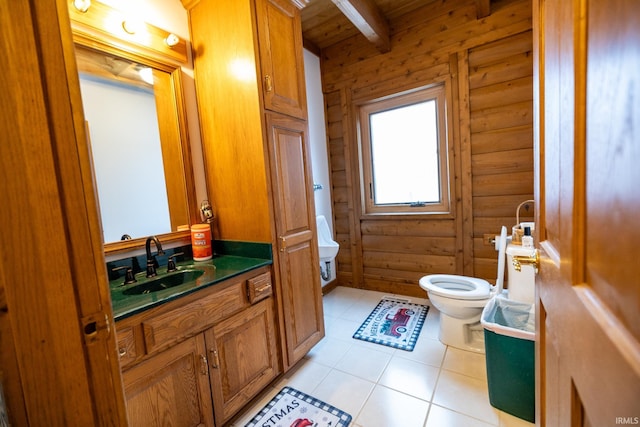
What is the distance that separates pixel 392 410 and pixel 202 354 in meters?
1.04

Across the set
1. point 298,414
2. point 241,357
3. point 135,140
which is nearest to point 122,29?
point 135,140

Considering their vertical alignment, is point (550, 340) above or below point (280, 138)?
below

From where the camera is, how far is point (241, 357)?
1366 millimetres

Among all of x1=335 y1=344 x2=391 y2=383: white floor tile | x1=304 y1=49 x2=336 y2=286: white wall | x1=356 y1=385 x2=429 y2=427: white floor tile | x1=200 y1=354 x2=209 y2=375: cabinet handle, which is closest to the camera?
x1=200 y1=354 x2=209 y2=375: cabinet handle

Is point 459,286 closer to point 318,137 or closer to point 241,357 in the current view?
point 241,357

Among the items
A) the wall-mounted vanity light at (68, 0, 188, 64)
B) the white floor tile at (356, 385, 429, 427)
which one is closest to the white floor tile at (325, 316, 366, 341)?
the white floor tile at (356, 385, 429, 427)

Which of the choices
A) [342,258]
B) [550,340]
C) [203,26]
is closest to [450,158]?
[342,258]

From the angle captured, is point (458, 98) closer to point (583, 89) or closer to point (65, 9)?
point (583, 89)

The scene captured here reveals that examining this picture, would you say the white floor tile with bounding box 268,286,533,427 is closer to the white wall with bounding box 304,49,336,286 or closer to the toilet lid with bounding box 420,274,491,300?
the toilet lid with bounding box 420,274,491,300

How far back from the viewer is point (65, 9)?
414 mm

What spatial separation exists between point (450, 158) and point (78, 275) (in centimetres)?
262

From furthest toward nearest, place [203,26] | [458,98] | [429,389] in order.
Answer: [458,98], [203,26], [429,389]

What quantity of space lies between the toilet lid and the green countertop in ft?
4.09

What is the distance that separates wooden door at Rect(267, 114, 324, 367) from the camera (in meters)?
1.55
